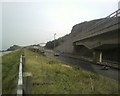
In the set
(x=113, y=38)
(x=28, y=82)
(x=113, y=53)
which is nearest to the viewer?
(x=28, y=82)

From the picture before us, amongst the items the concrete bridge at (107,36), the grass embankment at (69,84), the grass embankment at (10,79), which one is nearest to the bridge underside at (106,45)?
the concrete bridge at (107,36)

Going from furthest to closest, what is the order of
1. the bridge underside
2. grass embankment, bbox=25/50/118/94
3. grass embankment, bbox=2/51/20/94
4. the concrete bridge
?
the bridge underside → the concrete bridge → grass embankment, bbox=2/51/20/94 → grass embankment, bbox=25/50/118/94

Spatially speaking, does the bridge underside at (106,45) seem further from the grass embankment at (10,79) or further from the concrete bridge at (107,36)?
the grass embankment at (10,79)

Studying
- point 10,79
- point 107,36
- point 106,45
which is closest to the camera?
point 10,79

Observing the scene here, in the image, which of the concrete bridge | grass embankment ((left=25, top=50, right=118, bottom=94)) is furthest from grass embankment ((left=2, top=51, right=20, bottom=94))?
the concrete bridge

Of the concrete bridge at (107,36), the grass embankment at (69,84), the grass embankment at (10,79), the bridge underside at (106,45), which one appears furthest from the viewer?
the bridge underside at (106,45)

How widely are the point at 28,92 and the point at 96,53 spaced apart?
42108 mm

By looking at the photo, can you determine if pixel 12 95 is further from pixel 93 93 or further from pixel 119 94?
pixel 119 94

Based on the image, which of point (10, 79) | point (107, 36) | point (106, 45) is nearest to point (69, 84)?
point (10, 79)

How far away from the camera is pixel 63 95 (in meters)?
10.5

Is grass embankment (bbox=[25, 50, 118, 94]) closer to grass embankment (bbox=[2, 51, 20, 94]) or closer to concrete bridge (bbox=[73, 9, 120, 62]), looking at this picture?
grass embankment (bbox=[2, 51, 20, 94])

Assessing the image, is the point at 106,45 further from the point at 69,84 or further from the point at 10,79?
the point at 69,84

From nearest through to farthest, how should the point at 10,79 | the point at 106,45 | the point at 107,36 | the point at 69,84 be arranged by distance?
the point at 69,84 → the point at 10,79 → the point at 107,36 → the point at 106,45

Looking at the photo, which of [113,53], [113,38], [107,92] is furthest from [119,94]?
[113,53]
